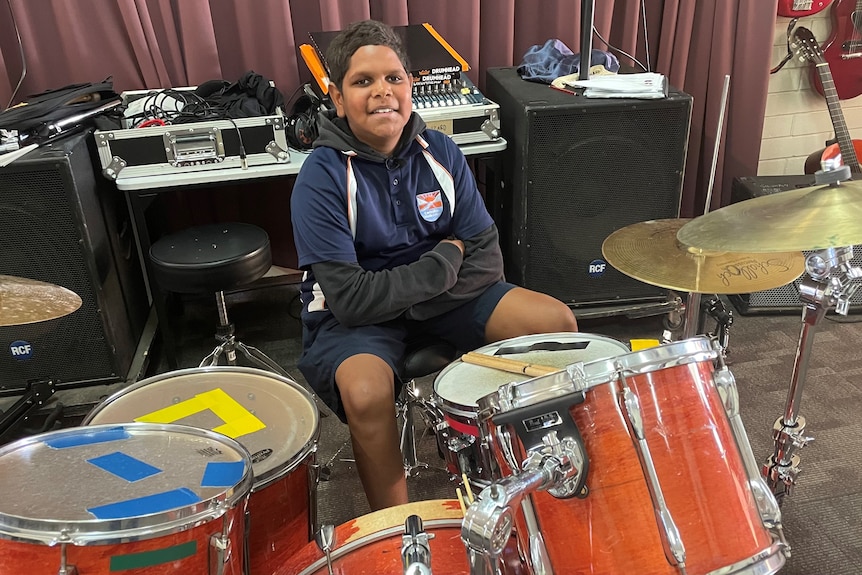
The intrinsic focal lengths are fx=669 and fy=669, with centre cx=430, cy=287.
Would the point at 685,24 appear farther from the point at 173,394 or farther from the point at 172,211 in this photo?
the point at 173,394

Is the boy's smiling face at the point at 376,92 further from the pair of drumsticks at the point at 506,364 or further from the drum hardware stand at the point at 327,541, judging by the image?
the drum hardware stand at the point at 327,541

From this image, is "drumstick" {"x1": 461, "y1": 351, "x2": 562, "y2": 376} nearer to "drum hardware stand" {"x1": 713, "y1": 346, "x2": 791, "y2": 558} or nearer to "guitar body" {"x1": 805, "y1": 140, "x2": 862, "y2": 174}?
"drum hardware stand" {"x1": 713, "y1": 346, "x2": 791, "y2": 558}

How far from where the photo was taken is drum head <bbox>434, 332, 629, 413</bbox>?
1.24 meters

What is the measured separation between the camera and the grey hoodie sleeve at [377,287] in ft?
4.74

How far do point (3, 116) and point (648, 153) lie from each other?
1885mm

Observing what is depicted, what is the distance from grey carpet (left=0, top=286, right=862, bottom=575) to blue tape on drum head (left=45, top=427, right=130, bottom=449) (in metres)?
0.59

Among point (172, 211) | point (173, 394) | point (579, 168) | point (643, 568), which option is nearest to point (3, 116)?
point (172, 211)

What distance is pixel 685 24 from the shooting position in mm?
2520

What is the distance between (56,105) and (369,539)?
65.3 inches

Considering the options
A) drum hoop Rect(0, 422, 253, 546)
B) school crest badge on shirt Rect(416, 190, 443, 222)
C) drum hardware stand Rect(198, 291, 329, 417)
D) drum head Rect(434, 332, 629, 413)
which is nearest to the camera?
drum hoop Rect(0, 422, 253, 546)

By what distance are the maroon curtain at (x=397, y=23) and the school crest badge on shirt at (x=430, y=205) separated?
3.36ft

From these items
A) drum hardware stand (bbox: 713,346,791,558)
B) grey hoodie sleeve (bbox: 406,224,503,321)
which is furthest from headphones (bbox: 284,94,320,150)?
drum hardware stand (bbox: 713,346,791,558)

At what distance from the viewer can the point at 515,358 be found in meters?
1.33

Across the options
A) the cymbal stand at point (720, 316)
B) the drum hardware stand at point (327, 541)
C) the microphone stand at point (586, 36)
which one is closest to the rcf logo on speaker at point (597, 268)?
the cymbal stand at point (720, 316)
